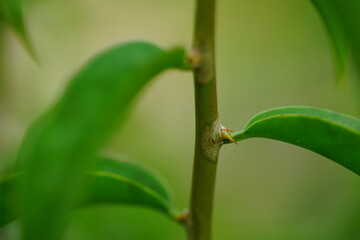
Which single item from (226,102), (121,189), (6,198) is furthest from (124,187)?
(226,102)

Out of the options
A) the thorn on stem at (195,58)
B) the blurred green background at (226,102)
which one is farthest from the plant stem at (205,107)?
the blurred green background at (226,102)

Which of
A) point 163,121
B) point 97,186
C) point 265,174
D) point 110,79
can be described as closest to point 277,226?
point 265,174

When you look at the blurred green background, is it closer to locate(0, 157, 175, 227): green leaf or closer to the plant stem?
locate(0, 157, 175, 227): green leaf

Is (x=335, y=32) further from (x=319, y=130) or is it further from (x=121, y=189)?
(x=121, y=189)

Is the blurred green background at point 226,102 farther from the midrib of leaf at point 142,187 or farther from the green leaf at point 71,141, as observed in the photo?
the green leaf at point 71,141

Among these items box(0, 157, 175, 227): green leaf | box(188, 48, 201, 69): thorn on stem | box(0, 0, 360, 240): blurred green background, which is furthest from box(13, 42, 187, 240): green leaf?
box(0, 0, 360, 240): blurred green background

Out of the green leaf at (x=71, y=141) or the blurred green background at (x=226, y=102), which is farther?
the blurred green background at (x=226, y=102)
